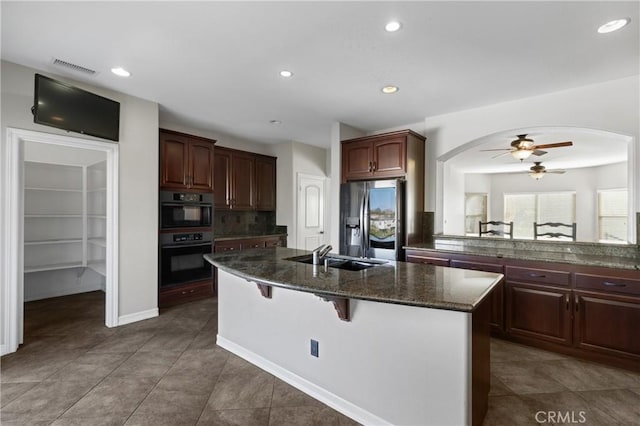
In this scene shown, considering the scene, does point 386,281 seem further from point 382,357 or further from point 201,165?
point 201,165

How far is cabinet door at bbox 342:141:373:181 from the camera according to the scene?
13.0ft

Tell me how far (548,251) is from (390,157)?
2.01m

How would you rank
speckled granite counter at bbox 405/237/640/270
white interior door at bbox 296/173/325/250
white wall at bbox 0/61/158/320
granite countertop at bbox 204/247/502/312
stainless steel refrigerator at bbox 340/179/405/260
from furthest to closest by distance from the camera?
1. white interior door at bbox 296/173/325/250
2. stainless steel refrigerator at bbox 340/179/405/260
3. white wall at bbox 0/61/158/320
4. speckled granite counter at bbox 405/237/640/270
5. granite countertop at bbox 204/247/502/312

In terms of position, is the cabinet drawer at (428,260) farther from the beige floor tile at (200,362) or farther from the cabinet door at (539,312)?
the beige floor tile at (200,362)

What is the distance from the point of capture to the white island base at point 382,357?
1.50 metres

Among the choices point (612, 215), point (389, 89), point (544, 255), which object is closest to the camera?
point (544, 255)

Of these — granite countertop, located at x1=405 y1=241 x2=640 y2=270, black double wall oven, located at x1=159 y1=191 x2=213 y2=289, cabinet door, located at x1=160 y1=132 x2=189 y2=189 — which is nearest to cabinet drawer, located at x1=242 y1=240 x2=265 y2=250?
black double wall oven, located at x1=159 y1=191 x2=213 y2=289

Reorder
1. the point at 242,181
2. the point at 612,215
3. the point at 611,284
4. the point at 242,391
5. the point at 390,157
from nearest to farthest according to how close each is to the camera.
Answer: the point at 242,391 → the point at 611,284 → the point at 390,157 → the point at 242,181 → the point at 612,215

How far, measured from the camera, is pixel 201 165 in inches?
169

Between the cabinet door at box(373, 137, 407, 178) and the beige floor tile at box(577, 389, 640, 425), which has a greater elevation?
the cabinet door at box(373, 137, 407, 178)

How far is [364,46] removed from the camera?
2.28 metres

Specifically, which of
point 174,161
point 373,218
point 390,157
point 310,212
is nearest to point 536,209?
point 310,212

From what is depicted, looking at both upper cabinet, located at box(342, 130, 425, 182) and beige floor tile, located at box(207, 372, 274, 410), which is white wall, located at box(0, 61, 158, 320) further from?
upper cabinet, located at box(342, 130, 425, 182)

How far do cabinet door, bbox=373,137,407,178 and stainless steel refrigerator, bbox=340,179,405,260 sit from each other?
14 cm
